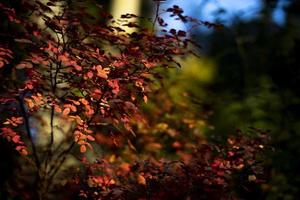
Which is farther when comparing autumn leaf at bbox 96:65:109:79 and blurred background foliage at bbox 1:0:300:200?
blurred background foliage at bbox 1:0:300:200

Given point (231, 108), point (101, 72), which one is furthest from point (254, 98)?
point (101, 72)

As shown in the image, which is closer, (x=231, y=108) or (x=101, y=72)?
(x=101, y=72)

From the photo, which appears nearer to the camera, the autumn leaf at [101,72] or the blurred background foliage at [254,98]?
the autumn leaf at [101,72]

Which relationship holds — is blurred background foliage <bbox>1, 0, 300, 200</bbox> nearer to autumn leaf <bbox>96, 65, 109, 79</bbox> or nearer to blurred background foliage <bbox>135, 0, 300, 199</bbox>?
blurred background foliage <bbox>135, 0, 300, 199</bbox>

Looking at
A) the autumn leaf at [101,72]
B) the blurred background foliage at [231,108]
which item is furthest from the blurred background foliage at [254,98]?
the autumn leaf at [101,72]

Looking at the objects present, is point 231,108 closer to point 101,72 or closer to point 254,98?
point 254,98

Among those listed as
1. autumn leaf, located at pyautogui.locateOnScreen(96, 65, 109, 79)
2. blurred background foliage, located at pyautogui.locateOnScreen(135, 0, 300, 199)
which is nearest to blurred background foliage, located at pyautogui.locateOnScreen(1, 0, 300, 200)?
Result: blurred background foliage, located at pyautogui.locateOnScreen(135, 0, 300, 199)

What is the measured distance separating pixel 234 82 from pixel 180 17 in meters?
6.23

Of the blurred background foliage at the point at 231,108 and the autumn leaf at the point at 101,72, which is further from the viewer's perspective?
the blurred background foliage at the point at 231,108

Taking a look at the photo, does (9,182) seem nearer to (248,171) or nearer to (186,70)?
(248,171)

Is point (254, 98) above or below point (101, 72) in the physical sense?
above

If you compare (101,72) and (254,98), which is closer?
(101,72)

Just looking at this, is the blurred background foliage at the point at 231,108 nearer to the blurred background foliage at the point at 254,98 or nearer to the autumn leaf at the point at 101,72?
the blurred background foliage at the point at 254,98

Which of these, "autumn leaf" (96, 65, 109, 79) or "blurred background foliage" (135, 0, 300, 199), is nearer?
"autumn leaf" (96, 65, 109, 79)
